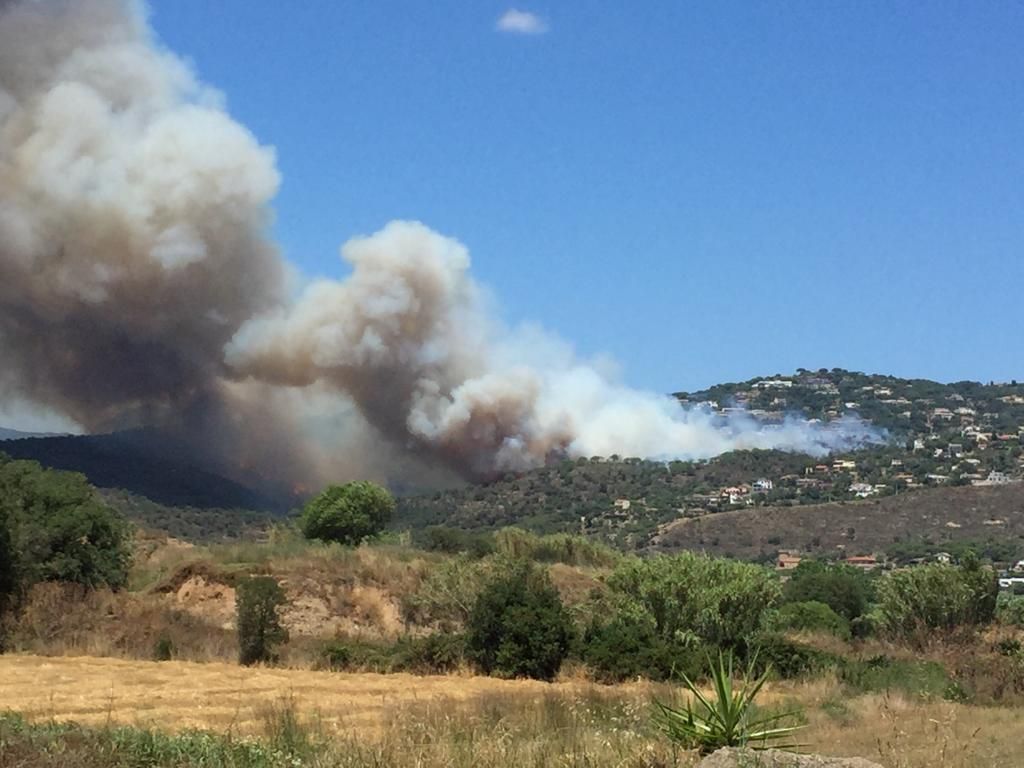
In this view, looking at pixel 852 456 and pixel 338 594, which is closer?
pixel 338 594

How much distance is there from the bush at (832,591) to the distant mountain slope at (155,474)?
1358 inches

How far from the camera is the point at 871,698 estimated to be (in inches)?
814

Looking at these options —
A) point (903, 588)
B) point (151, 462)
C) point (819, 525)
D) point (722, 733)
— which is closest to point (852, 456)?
point (819, 525)

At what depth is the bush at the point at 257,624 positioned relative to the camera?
28000 mm

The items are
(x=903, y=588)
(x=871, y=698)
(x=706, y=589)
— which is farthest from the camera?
(x=903, y=588)

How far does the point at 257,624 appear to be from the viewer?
2828cm

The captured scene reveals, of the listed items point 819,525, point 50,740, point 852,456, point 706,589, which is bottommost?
point 50,740

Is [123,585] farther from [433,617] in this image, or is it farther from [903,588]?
[903,588]

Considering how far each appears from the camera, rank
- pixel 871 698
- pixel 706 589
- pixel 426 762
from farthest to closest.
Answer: pixel 706 589
pixel 871 698
pixel 426 762

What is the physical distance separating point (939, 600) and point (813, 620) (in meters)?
6.49

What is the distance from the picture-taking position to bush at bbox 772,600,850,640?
37000 mm

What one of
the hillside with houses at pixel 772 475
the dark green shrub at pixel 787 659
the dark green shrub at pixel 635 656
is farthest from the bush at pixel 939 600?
the hillside with houses at pixel 772 475

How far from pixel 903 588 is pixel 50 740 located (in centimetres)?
2750

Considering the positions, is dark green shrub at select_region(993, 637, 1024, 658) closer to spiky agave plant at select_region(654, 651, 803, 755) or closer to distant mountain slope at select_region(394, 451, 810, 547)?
spiky agave plant at select_region(654, 651, 803, 755)
